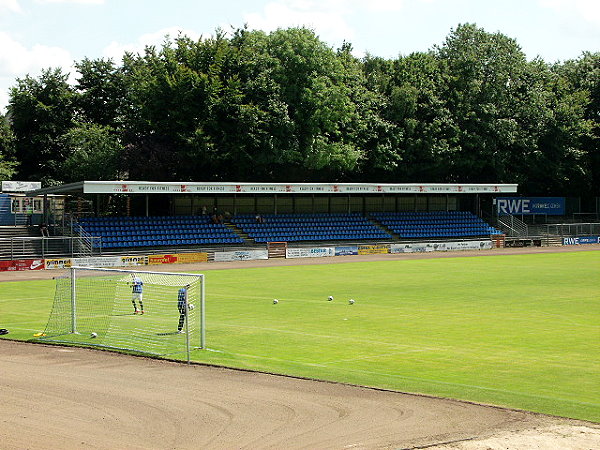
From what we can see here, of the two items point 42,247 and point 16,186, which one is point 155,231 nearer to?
point 42,247

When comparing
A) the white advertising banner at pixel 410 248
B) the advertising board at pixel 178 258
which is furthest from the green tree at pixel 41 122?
the white advertising banner at pixel 410 248

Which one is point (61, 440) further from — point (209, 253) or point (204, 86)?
point (204, 86)

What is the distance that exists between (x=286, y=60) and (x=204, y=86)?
8403 millimetres

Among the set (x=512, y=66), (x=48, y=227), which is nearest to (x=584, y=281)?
(x=48, y=227)

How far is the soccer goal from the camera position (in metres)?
20.0

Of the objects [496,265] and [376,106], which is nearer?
[496,265]

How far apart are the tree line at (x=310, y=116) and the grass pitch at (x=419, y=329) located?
2504cm

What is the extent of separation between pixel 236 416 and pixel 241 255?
1731 inches

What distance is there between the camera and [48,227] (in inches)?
2104

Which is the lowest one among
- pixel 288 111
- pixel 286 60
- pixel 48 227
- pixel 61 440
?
pixel 61 440

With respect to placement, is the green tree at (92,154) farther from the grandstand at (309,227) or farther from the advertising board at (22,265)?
the advertising board at (22,265)

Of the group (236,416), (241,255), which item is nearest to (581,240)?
(241,255)

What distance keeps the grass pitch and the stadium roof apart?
509 inches

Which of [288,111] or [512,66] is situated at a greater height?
[512,66]
